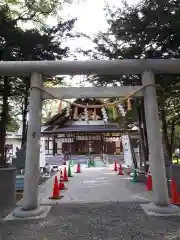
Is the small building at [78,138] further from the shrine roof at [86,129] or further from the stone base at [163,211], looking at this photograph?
the stone base at [163,211]

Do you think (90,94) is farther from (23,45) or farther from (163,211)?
(23,45)

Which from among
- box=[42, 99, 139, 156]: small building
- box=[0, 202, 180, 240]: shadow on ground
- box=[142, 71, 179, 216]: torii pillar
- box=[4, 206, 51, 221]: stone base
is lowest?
box=[0, 202, 180, 240]: shadow on ground

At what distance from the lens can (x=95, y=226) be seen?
5.37m

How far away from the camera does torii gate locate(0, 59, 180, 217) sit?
21.5 ft

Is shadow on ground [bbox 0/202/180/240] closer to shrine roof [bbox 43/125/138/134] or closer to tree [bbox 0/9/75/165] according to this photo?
tree [bbox 0/9/75/165]

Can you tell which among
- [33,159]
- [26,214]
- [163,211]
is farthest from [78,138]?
[163,211]

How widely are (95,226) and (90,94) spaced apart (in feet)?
11.5

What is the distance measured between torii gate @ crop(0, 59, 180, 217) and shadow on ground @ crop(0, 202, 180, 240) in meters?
0.69

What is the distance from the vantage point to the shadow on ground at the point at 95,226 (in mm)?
4742

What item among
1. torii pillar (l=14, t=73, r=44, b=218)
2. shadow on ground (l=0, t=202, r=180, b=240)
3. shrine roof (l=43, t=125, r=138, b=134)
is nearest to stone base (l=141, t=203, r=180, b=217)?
shadow on ground (l=0, t=202, r=180, b=240)

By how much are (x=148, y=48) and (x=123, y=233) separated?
7.40 m

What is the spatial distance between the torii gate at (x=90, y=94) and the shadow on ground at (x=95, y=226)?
69cm


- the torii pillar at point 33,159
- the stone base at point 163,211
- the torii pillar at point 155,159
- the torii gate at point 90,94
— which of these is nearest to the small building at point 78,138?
the torii gate at point 90,94

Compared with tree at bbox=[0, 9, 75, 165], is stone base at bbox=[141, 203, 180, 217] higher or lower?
lower
